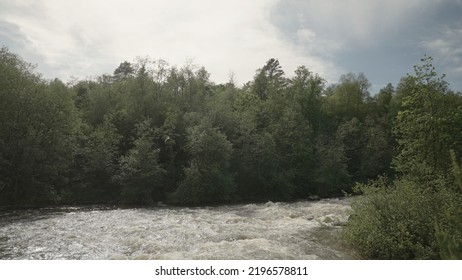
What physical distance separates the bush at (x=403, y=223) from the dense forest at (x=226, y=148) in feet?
0.17

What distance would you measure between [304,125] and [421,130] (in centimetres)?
2825

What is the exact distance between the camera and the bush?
1365cm

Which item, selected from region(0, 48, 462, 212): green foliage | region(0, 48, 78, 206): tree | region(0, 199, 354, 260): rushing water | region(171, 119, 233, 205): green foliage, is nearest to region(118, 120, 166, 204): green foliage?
region(0, 48, 462, 212): green foliage

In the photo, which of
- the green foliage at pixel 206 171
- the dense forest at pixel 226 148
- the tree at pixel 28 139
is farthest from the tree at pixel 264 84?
the tree at pixel 28 139

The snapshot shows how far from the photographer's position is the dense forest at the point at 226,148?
1564cm

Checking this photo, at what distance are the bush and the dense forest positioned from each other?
53 mm

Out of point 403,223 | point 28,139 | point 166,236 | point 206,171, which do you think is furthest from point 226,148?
point 403,223

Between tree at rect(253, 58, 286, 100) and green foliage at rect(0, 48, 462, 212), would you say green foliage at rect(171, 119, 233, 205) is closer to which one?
green foliage at rect(0, 48, 462, 212)

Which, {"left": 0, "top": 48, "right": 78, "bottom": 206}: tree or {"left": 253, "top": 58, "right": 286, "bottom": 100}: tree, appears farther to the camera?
{"left": 253, "top": 58, "right": 286, "bottom": 100}: tree

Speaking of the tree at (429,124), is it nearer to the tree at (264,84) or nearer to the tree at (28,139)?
the tree at (28,139)

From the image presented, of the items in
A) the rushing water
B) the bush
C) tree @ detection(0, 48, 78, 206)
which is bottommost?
the rushing water

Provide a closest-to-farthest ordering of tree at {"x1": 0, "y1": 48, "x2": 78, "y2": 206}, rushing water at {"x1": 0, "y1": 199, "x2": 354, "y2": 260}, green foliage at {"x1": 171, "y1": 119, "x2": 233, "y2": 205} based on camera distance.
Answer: rushing water at {"x1": 0, "y1": 199, "x2": 354, "y2": 260} < tree at {"x1": 0, "y1": 48, "x2": 78, "y2": 206} < green foliage at {"x1": 171, "y1": 119, "x2": 233, "y2": 205}

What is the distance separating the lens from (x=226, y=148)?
36.3m
